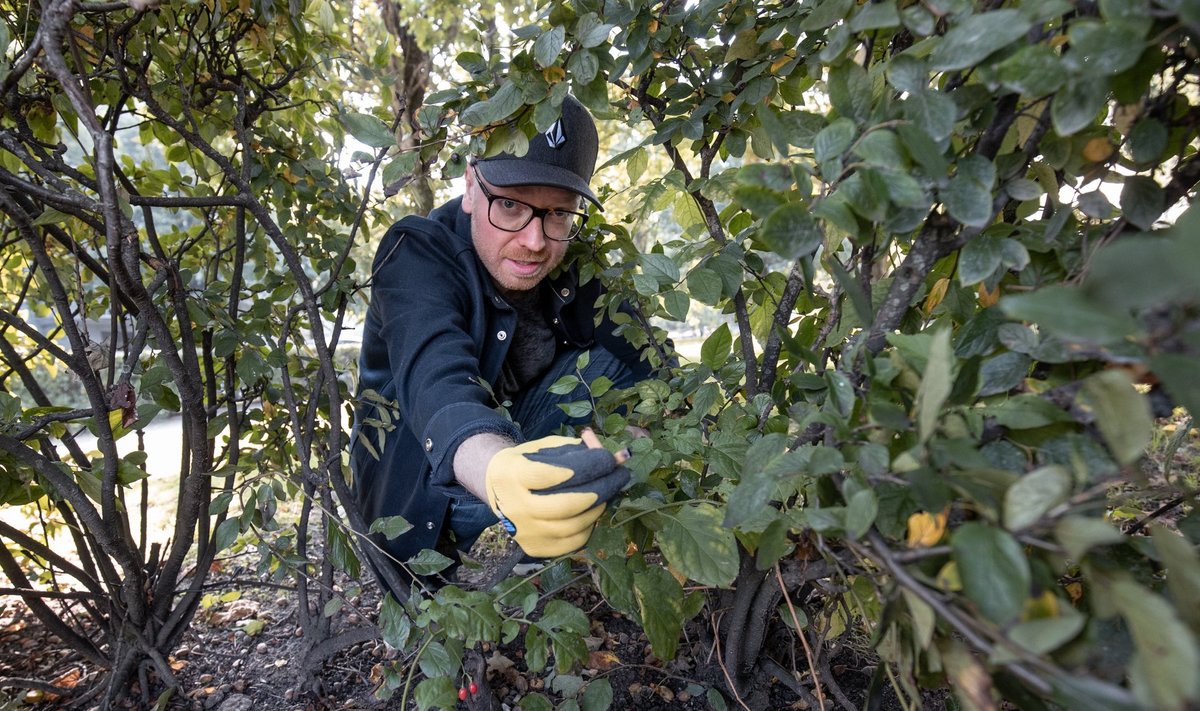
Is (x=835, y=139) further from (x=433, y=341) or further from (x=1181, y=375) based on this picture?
(x=433, y=341)

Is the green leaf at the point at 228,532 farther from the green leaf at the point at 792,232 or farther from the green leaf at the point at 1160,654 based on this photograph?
the green leaf at the point at 1160,654

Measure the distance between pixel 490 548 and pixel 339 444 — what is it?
1.43 metres

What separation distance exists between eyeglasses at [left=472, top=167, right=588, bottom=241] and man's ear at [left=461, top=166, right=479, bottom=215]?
0.11 m

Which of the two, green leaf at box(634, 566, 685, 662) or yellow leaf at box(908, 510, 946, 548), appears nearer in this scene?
yellow leaf at box(908, 510, 946, 548)

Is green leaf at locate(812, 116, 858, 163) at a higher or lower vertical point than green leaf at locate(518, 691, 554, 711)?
higher

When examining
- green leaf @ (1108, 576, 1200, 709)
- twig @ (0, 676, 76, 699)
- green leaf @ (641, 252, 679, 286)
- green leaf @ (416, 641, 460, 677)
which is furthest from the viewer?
twig @ (0, 676, 76, 699)

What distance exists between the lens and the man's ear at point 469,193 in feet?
6.33

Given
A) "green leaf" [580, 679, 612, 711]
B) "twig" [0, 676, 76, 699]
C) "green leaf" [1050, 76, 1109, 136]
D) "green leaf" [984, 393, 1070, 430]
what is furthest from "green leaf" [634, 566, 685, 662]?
"twig" [0, 676, 76, 699]

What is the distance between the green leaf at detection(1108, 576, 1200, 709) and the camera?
1.17 feet

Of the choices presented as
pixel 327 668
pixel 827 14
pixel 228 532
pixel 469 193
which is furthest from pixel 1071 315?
pixel 327 668

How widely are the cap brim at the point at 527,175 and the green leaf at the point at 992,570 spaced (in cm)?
135

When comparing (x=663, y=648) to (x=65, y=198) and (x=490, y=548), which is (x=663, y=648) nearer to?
(x=65, y=198)

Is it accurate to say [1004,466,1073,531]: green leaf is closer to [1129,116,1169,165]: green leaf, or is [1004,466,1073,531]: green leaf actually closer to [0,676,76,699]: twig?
[1129,116,1169,165]: green leaf

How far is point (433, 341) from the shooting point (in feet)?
4.93
